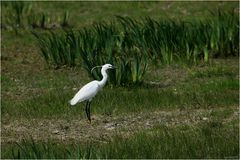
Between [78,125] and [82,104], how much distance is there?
1.01 metres

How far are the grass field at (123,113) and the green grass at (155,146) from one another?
10mm

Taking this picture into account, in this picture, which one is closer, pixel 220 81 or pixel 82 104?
pixel 82 104

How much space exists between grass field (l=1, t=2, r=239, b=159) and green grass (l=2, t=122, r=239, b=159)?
0.01 meters

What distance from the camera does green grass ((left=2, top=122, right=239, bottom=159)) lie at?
24.1ft

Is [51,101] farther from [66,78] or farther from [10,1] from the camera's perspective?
[10,1]

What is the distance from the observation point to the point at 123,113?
10.2m

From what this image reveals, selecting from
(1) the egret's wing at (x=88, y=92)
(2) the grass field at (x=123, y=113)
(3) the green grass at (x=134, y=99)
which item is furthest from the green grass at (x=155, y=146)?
(3) the green grass at (x=134, y=99)

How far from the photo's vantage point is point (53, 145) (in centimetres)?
848

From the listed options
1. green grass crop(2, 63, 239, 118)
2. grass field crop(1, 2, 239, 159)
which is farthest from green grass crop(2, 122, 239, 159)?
green grass crop(2, 63, 239, 118)

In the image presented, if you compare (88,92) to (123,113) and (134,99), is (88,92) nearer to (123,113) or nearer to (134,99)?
(123,113)

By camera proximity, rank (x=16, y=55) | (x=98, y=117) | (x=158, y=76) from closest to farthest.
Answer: (x=98, y=117) → (x=158, y=76) → (x=16, y=55)

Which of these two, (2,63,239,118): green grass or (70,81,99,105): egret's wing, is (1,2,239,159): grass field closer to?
(2,63,239,118): green grass

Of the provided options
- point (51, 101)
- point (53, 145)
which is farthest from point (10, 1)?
point (53, 145)

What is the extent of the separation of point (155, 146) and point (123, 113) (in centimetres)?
230
